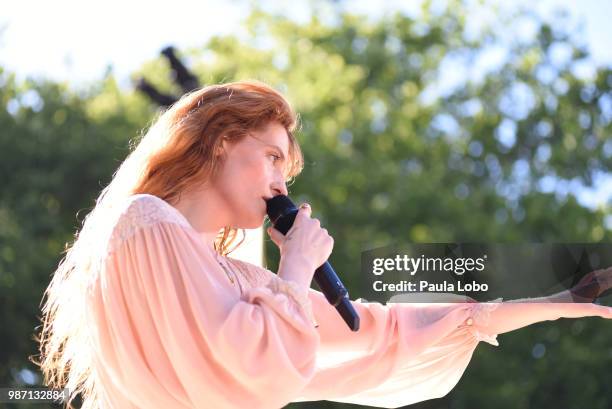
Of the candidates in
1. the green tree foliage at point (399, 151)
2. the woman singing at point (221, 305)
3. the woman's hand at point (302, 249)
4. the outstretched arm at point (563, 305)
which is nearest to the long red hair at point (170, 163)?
the woman singing at point (221, 305)

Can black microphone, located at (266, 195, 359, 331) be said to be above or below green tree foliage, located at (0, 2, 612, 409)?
above

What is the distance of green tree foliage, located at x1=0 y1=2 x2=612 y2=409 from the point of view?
12.6 metres

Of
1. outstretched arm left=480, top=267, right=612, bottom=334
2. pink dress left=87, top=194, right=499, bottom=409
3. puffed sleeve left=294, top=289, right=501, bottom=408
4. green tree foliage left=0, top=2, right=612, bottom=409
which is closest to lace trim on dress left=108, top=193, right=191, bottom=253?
pink dress left=87, top=194, right=499, bottom=409

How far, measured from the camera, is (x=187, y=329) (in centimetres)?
244

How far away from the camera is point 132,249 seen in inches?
98.4

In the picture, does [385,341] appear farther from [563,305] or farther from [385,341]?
[563,305]

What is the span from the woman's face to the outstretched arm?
0.74 metres

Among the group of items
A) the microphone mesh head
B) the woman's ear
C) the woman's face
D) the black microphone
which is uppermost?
the woman's ear

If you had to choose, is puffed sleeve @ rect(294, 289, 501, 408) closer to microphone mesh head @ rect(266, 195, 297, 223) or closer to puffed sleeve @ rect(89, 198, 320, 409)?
microphone mesh head @ rect(266, 195, 297, 223)

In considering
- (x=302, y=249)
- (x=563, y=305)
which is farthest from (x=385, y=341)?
(x=302, y=249)

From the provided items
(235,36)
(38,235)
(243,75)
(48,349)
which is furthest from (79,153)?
(48,349)

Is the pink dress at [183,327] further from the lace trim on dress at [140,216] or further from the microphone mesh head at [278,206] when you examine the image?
the microphone mesh head at [278,206]

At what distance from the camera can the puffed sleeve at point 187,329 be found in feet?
7.91

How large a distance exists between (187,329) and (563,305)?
106cm
